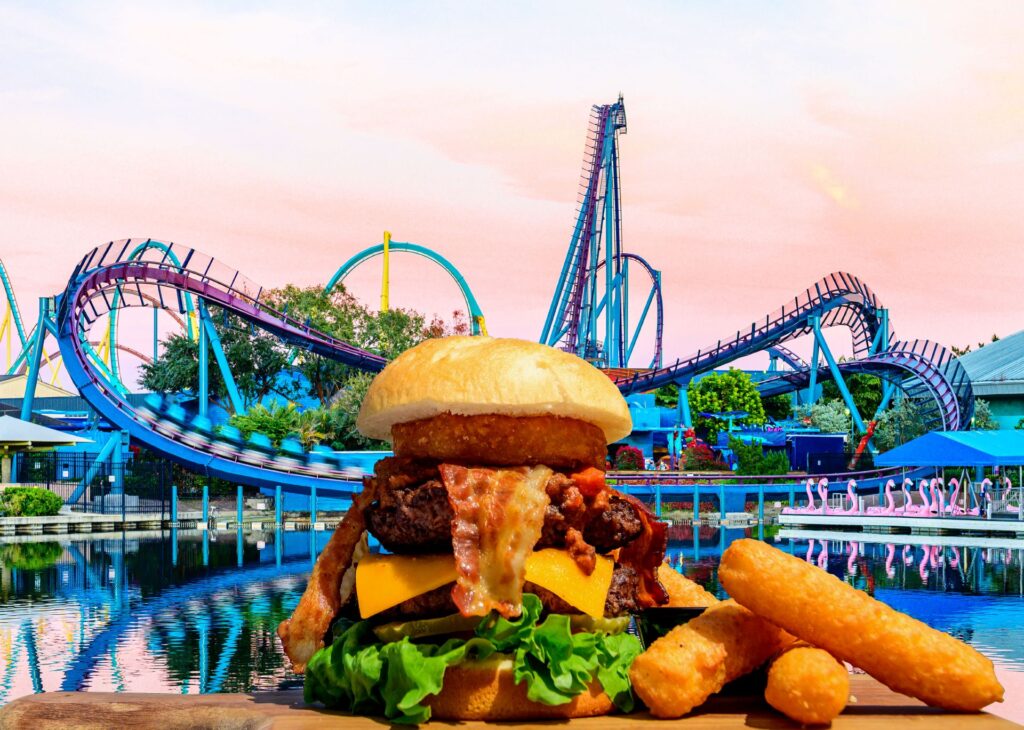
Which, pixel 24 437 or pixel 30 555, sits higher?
pixel 24 437

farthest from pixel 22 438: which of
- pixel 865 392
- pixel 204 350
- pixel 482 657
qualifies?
pixel 865 392

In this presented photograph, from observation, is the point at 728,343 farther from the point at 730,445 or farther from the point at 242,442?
the point at 242,442

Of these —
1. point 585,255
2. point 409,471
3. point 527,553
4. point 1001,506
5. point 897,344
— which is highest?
point 585,255

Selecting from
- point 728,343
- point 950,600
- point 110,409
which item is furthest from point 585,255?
point 950,600

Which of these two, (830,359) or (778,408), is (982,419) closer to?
(778,408)

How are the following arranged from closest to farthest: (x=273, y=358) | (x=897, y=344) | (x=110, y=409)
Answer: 1. (x=110, y=409)
2. (x=897, y=344)
3. (x=273, y=358)

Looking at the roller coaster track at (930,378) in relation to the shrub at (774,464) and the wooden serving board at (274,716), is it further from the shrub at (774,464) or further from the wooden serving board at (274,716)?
the wooden serving board at (274,716)

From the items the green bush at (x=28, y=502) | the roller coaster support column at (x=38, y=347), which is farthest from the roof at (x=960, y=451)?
the roller coaster support column at (x=38, y=347)
